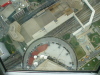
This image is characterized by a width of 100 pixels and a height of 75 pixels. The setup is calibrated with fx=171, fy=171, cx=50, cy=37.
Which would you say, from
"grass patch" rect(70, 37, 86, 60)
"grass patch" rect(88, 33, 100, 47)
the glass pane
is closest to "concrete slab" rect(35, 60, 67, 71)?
the glass pane

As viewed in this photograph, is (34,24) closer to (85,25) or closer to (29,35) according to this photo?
(29,35)

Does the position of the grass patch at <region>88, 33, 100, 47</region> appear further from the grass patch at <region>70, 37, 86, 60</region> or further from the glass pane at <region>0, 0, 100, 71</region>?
the grass patch at <region>70, 37, 86, 60</region>

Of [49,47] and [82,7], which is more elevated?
[82,7]

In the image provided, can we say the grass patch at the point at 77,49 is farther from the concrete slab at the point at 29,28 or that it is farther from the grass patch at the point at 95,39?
the concrete slab at the point at 29,28

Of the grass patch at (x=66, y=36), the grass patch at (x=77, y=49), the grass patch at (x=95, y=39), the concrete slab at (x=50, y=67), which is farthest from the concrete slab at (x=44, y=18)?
the concrete slab at (x=50, y=67)

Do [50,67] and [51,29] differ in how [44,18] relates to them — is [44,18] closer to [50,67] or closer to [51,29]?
[51,29]

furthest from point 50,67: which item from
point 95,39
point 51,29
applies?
point 95,39

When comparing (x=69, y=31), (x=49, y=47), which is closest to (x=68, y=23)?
(x=69, y=31)
